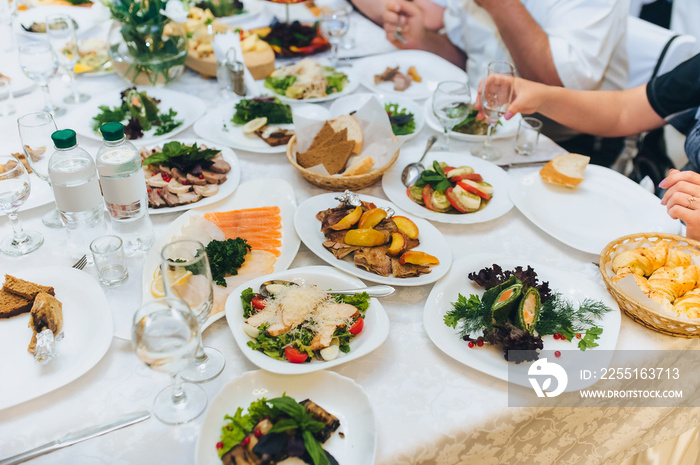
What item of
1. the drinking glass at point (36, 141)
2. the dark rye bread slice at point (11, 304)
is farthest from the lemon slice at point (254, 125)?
the dark rye bread slice at point (11, 304)

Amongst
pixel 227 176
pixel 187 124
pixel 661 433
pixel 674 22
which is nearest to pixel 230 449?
pixel 227 176

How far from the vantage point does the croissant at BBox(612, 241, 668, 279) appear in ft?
4.47

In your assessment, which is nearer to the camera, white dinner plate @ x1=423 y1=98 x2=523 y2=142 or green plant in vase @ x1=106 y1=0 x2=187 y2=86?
white dinner plate @ x1=423 y1=98 x2=523 y2=142

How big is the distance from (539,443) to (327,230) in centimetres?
76

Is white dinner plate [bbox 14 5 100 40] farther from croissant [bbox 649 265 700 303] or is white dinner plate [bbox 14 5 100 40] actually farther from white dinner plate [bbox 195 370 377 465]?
croissant [bbox 649 265 700 303]

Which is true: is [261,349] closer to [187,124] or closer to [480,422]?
[480,422]

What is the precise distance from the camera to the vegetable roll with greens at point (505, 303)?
4.00 feet

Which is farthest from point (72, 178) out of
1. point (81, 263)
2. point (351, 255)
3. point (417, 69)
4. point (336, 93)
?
point (417, 69)

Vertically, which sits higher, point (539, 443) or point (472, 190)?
point (472, 190)

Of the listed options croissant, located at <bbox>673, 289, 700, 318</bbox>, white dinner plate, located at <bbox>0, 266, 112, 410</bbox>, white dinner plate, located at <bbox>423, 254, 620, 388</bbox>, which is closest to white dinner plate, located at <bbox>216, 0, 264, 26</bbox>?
white dinner plate, located at <bbox>0, 266, 112, 410</bbox>

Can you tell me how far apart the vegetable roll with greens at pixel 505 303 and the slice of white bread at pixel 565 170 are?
664 millimetres

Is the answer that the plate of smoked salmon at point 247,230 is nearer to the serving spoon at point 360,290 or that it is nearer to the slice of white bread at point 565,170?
the serving spoon at point 360,290

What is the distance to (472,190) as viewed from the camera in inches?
66.7

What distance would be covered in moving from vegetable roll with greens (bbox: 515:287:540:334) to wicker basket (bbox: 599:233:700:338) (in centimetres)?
21
